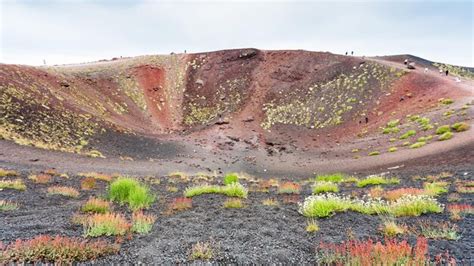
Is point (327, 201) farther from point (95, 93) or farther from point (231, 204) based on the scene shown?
point (95, 93)

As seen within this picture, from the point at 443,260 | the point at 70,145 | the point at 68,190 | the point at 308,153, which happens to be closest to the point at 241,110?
the point at 308,153

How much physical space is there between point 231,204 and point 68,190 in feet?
19.8

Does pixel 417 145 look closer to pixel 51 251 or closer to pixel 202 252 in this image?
pixel 202 252

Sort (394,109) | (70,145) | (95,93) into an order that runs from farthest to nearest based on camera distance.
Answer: (95,93), (394,109), (70,145)

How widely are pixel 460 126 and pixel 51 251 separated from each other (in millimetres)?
32431

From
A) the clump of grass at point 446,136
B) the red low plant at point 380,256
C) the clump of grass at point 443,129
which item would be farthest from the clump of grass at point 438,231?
the clump of grass at point 443,129

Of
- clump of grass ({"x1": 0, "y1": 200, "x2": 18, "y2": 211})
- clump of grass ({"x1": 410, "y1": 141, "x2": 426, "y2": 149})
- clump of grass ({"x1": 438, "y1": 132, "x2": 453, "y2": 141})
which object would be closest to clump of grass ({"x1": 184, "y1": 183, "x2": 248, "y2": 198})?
clump of grass ({"x1": 0, "y1": 200, "x2": 18, "y2": 211})

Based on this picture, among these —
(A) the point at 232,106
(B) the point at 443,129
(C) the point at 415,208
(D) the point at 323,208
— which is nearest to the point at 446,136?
(B) the point at 443,129

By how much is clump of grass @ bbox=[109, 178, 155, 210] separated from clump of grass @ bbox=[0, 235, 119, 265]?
4.91 m

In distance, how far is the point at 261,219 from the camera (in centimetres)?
952

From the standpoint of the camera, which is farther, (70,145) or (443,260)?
(70,145)

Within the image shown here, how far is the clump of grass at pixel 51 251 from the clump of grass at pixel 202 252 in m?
1.28

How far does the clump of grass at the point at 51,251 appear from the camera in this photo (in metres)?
5.72

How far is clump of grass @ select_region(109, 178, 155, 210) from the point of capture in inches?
453
